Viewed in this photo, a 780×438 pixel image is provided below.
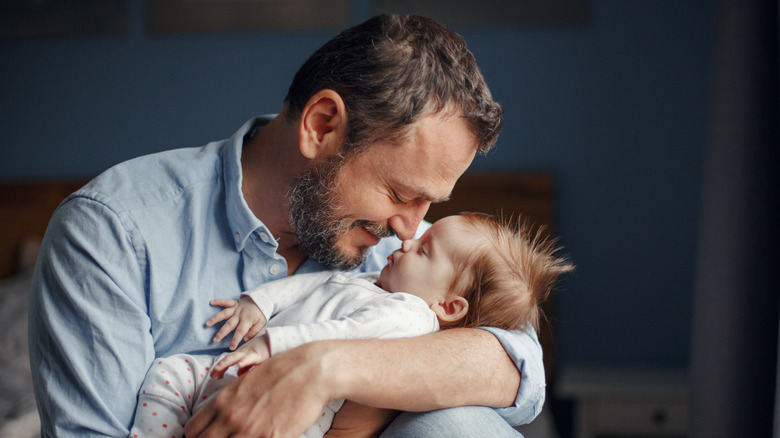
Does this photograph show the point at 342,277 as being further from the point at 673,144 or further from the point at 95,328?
the point at 673,144

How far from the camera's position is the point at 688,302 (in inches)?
120

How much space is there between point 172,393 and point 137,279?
0.21m

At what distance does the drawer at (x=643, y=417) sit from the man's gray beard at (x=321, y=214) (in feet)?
5.64

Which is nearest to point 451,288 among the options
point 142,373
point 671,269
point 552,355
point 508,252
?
point 508,252

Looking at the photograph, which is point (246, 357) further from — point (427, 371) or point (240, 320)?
point (427, 371)

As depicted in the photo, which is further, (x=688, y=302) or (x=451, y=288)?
(x=688, y=302)

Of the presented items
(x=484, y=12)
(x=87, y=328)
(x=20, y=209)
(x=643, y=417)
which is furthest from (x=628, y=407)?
(x=20, y=209)

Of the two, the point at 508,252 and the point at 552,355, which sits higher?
the point at 508,252

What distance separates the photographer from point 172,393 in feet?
3.81

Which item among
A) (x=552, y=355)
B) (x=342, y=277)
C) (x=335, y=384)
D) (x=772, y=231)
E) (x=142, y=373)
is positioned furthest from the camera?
(x=552, y=355)

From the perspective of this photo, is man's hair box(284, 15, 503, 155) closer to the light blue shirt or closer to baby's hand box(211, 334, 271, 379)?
the light blue shirt

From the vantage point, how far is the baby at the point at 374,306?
1165 millimetres

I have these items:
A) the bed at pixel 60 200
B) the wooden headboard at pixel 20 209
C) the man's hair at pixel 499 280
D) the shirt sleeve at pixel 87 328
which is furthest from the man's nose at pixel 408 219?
the wooden headboard at pixel 20 209

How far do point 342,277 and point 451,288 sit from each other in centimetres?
22
